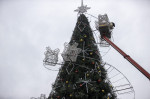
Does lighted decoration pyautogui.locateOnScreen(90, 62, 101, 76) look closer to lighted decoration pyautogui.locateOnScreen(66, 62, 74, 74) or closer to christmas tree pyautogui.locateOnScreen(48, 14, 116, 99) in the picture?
christmas tree pyautogui.locateOnScreen(48, 14, 116, 99)

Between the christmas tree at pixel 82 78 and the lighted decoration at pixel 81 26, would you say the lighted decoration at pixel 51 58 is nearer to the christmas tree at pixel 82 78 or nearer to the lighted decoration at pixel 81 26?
the christmas tree at pixel 82 78

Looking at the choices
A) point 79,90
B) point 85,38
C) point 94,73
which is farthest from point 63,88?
point 85,38

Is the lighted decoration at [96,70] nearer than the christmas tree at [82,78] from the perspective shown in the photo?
No

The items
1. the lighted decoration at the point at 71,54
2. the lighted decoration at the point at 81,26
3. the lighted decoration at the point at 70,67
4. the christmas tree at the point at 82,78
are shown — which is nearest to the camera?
the christmas tree at the point at 82,78

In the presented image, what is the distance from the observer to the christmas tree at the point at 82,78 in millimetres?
7312

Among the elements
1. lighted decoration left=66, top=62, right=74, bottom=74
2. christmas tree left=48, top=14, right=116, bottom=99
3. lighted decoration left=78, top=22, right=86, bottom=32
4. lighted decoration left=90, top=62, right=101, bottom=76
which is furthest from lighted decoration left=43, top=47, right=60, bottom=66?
lighted decoration left=78, top=22, right=86, bottom=32

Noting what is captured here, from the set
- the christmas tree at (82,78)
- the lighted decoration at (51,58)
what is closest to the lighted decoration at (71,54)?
the christmas tree at (82,78)

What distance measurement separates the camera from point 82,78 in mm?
8258

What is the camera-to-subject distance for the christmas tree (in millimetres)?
7312

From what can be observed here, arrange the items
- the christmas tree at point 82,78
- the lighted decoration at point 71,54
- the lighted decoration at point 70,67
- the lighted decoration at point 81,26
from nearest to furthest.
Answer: the christmas tree at point 82,78
the lighted decoration at point 71,54
the lighted decoration at point 70,67
the lighted decoration at point 81,26

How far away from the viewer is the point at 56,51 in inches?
338

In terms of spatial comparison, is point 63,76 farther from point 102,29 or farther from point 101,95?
point 102,29

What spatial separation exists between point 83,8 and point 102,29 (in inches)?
268

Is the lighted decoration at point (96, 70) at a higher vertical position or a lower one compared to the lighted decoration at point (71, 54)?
lower
